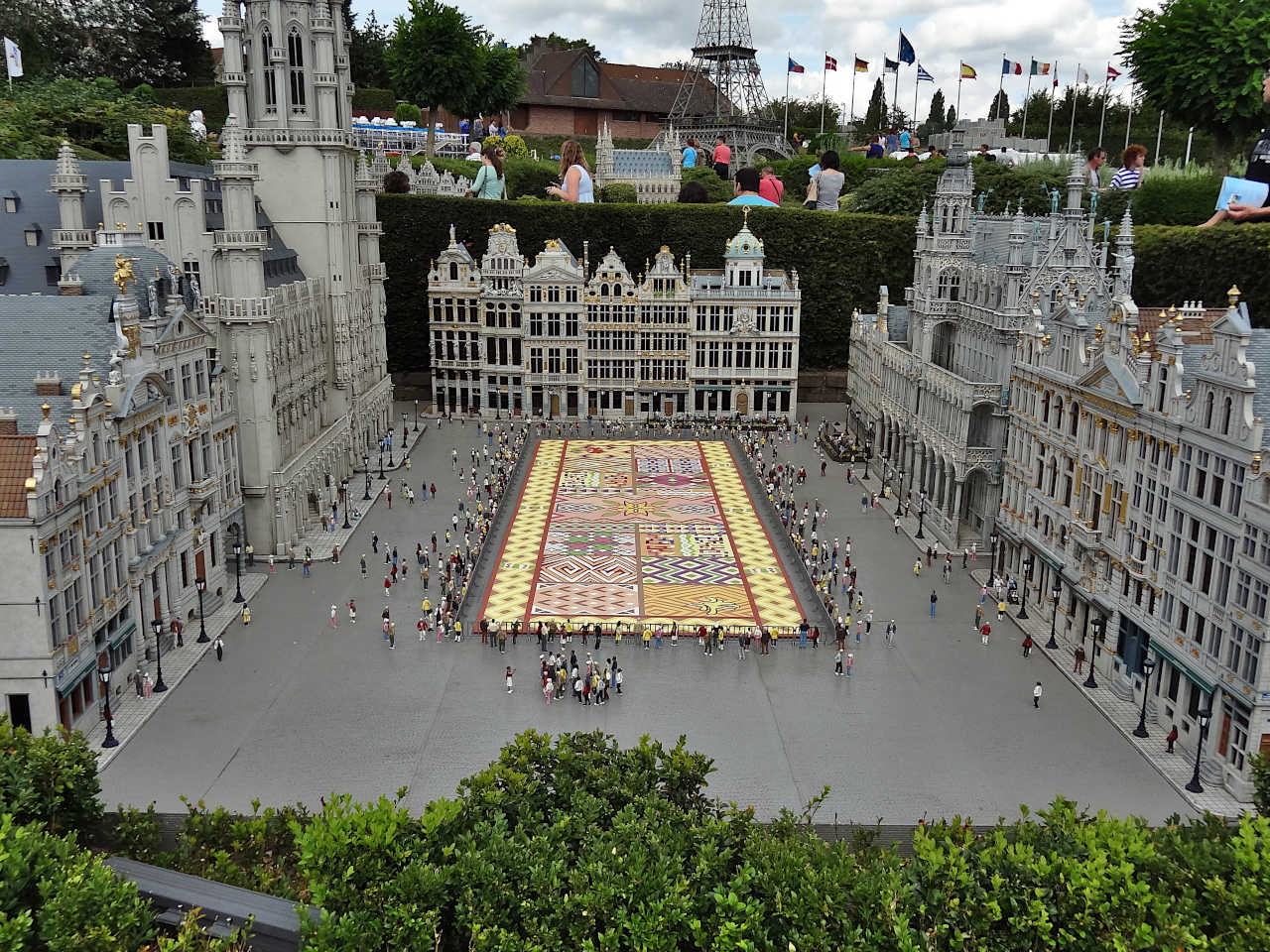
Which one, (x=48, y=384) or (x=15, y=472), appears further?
(x=48, y=384)

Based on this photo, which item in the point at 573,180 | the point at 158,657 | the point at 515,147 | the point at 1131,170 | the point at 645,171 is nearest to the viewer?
the point at 158,657

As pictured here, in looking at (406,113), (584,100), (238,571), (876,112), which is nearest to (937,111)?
(876,112)

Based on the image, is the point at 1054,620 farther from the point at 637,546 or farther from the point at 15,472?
the point at 15,472

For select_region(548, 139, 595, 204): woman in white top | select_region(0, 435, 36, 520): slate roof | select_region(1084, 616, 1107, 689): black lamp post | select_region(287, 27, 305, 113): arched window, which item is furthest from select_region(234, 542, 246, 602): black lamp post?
select_region(548, 139, 595, 204): woman in white top

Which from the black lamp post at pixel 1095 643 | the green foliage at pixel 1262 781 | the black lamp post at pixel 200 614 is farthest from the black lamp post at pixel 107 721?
the black lamp post at pixel 1095 643

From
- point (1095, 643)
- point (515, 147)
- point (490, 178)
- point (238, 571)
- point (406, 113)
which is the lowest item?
point (1095, 643)

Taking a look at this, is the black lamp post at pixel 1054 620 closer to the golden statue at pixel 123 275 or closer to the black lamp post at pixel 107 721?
the black lamp post at pixel 107 721
